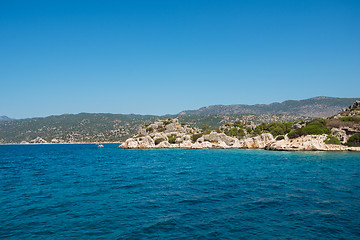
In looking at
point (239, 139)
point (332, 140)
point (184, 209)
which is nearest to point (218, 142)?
point (239, 139)

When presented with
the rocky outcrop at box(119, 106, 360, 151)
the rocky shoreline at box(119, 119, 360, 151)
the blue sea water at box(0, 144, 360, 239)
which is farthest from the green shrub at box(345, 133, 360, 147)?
the blue sea water at box(0, 144, 360, 239)

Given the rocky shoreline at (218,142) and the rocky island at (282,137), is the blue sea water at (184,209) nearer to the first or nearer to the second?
the rocky shoreline at (218,142)

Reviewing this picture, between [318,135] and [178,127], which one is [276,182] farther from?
[178,127]

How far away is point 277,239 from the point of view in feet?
39.5

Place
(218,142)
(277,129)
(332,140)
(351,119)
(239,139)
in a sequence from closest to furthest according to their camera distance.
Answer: (332,140) → (351,119) → (218,142) → (277,129) → (239,139)

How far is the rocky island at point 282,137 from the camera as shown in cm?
7014

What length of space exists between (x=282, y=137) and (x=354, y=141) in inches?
960

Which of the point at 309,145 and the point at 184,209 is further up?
the point at 184,209

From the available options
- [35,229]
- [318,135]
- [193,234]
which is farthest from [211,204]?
[318,135]

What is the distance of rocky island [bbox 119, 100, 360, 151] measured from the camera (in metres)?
70.1

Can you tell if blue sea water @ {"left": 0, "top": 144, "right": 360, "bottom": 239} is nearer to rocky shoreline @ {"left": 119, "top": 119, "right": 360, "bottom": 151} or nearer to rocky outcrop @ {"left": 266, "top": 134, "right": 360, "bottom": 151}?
rocky outcrop @ {"left": 266, "top": 134, "right": 360, "bottom": 151}

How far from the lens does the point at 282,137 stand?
8956cm

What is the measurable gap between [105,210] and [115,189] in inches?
269

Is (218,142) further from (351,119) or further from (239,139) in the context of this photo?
(351,119)
